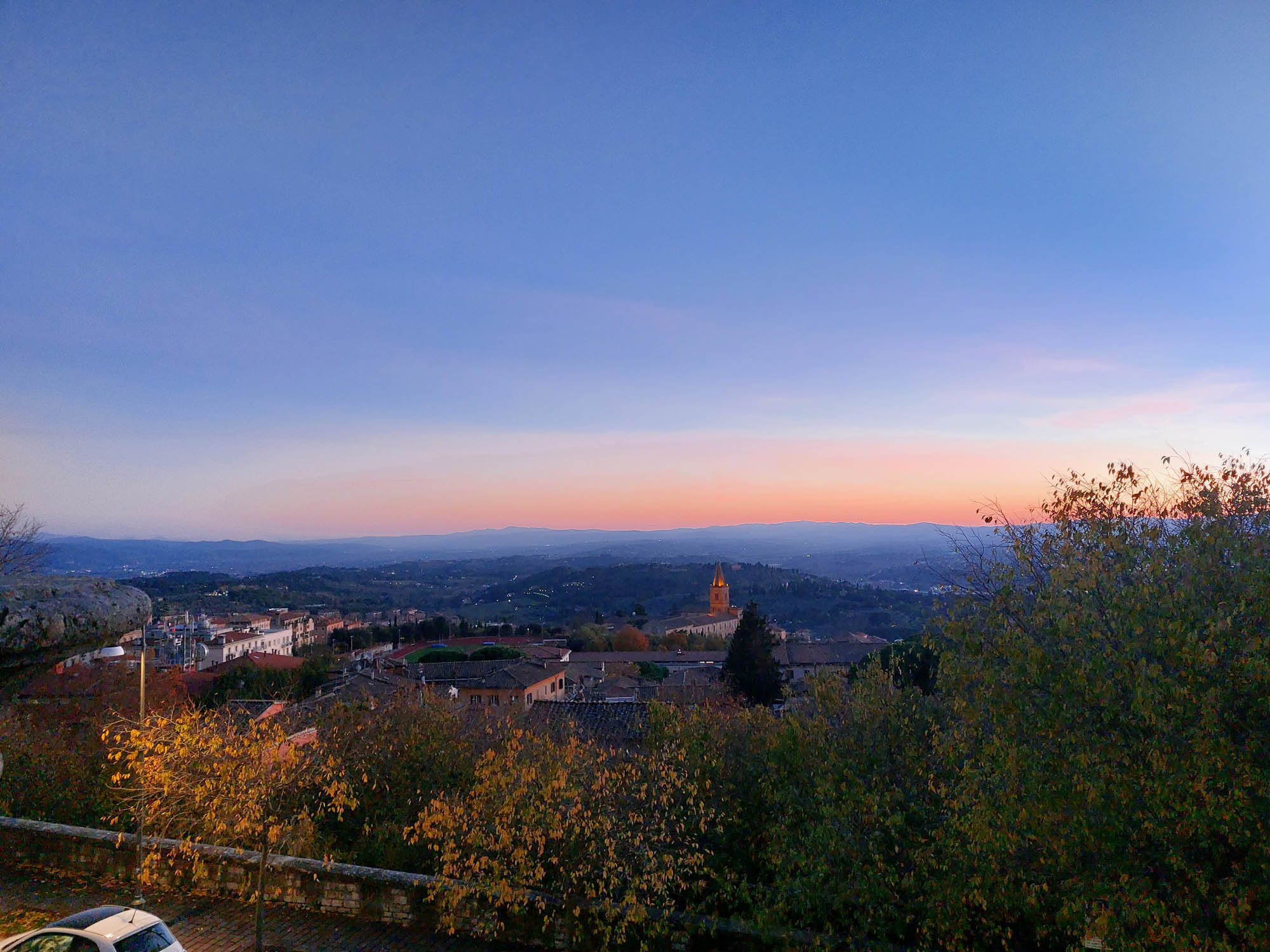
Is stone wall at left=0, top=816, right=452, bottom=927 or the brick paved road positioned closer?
the brick paved road

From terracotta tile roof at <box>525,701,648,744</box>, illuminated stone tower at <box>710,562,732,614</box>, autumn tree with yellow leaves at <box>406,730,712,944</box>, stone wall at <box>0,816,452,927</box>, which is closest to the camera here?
autumn tree with yellow leaves at <box>406,730,712,944</box>

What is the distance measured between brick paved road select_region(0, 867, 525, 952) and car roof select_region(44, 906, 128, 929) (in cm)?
174

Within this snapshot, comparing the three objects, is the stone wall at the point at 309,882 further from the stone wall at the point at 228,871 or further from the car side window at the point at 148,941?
the car side window at the point at 148,941

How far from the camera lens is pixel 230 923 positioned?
31.0 ft

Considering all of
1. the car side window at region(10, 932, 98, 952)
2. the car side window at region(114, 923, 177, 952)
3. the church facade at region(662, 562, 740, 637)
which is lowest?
the church facade at region(662, 562, 740, 637)

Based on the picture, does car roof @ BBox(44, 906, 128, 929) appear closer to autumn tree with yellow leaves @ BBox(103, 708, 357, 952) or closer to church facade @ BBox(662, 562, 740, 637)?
autumn tree with yellow leaves @ BBox(103, 708, 357, 952)

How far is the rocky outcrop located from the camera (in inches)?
124

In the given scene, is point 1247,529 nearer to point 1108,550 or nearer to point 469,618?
point 1108,550

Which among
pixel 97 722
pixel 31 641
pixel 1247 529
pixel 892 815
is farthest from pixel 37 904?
pixel 1247 529

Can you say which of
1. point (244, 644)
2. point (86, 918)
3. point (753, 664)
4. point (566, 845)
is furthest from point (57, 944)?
point (244, 644)

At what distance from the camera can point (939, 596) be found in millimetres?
9555

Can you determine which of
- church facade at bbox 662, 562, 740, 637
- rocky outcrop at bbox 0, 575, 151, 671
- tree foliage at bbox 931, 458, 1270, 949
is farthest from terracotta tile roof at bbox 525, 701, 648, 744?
church facade at bbox 662, 562, 740, 637

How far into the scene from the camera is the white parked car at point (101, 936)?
6867mm

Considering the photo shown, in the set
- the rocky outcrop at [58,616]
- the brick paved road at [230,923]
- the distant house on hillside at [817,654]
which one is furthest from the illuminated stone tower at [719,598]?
the rocky outcrop at [58,616]
